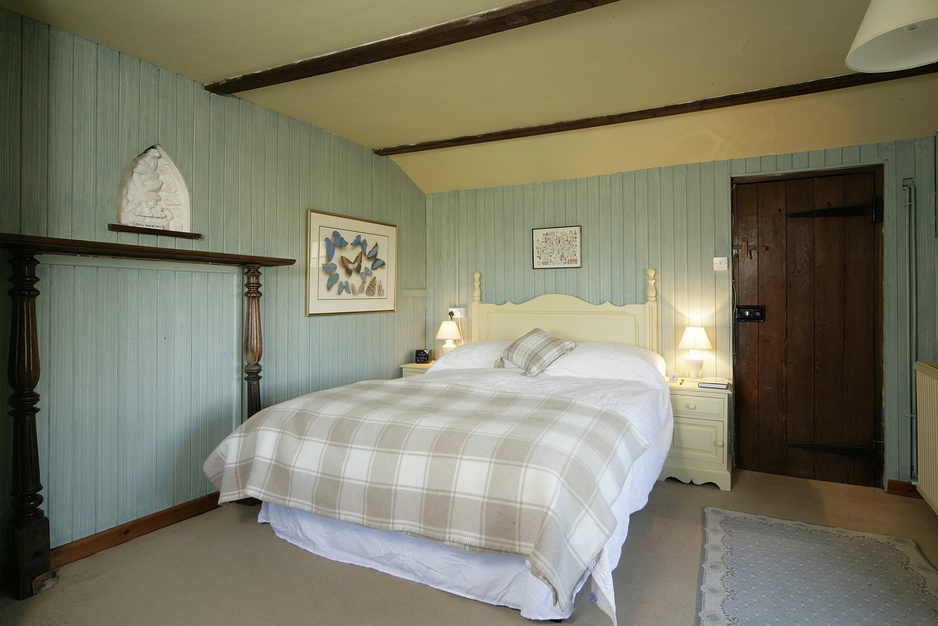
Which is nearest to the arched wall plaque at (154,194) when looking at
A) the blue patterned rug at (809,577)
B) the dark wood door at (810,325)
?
the blue patterned rug at (809,577)

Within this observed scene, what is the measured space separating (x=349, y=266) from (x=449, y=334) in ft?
3.48

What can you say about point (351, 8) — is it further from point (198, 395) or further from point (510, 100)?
point (198, 395)

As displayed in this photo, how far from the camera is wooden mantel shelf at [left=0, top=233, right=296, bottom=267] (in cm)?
204

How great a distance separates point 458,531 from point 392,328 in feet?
9.00

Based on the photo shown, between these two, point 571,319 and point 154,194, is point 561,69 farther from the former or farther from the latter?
point 154,194

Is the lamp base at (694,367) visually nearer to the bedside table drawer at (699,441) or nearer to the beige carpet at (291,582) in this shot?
the bedside table drawer at (699,441)

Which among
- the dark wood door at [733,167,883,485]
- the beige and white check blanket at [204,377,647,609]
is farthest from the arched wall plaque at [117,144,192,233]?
the dark wood door at [733,167,883,485]

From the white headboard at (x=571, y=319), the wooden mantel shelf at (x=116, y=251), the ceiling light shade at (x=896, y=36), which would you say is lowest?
the white headboard at (x=571, y=319)

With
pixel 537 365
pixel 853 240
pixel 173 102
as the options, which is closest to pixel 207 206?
pixel 173 102

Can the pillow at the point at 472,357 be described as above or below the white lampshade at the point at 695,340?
below

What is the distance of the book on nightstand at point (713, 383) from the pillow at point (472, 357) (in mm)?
1414

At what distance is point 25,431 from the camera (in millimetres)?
2154

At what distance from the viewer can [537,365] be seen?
355 cm

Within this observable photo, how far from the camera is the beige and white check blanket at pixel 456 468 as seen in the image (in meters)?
1.78
